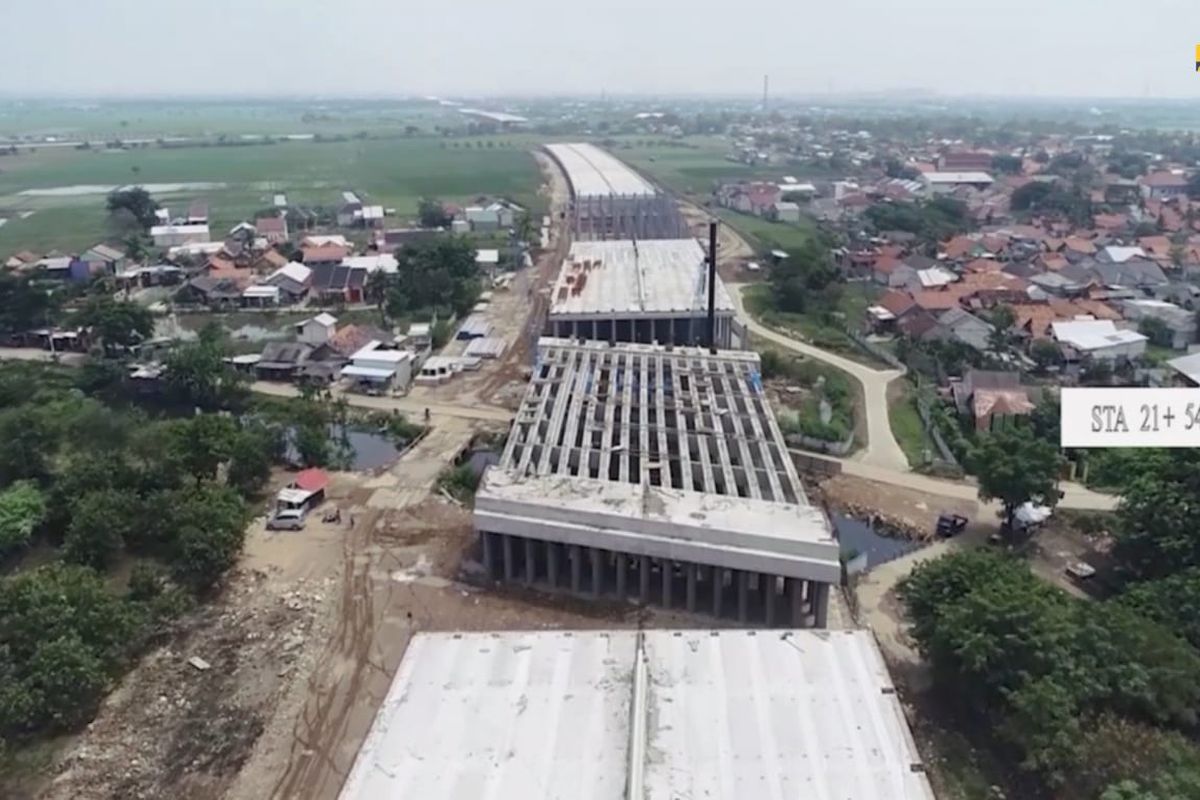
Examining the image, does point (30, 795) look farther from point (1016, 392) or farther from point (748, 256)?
point (748, 256)

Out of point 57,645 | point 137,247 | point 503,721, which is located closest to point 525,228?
point 137,247

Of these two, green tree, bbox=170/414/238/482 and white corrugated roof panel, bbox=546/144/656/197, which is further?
white corrugated roof panel, bbox=546/144/656/197

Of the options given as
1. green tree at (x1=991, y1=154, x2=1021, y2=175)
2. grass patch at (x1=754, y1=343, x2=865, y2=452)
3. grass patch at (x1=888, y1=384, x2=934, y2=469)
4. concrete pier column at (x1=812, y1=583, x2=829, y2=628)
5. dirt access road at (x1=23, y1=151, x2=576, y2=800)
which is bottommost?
dirt access road at (x1=23, y1=151, x2=576, y2=800)

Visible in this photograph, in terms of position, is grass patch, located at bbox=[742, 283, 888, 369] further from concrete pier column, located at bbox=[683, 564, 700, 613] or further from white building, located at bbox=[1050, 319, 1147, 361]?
concrete pier column, located at bbox=[683, 564, 700, 613]

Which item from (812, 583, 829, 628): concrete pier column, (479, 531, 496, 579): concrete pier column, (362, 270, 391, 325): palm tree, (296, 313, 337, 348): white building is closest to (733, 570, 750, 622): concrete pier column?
(812, 583, 829, 628): concrete pier column

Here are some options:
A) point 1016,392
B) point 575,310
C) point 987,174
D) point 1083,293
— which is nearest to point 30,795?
point 575,310

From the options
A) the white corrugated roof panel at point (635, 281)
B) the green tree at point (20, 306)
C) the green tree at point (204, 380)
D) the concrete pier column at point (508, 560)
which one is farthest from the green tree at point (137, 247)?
the concrete pier column at point (508, 560)

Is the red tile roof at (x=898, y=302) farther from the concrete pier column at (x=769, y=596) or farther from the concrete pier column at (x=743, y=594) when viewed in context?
the concrete pier column at (x=743, y=594)
